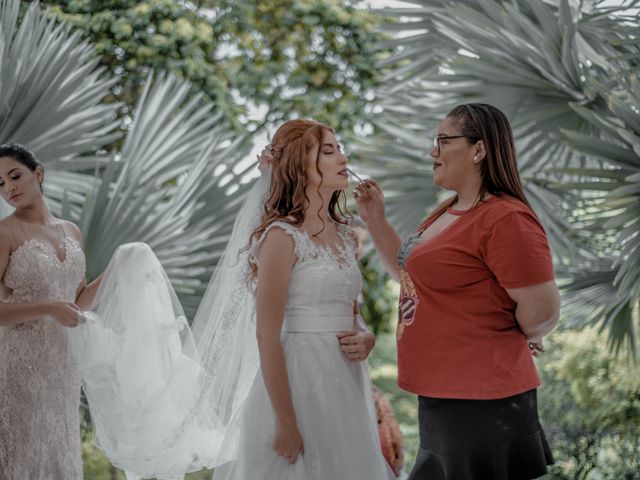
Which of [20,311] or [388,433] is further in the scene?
[388,433]

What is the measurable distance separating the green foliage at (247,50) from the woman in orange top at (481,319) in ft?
15.2

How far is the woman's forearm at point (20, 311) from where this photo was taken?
2646 mm

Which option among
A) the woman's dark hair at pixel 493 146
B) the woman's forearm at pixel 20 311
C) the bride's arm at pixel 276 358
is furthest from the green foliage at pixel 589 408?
the woman's forearm at pixel 20 311

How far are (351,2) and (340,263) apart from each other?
6017 millimetres

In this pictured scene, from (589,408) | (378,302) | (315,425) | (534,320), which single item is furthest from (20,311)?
(378,302)

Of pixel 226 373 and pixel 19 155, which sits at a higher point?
pixel 19 155

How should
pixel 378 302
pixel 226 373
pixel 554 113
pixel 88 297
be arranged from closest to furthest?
pixel 226 373, pixel 88 297, pixel 554 113, pixel 378 302

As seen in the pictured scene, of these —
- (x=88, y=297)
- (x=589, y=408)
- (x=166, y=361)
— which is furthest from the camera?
(x=589, y=408)

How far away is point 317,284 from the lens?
2438 mm

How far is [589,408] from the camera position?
639 cm

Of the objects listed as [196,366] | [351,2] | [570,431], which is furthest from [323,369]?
[351,2]

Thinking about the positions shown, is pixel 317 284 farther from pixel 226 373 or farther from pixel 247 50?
pixel 247 50

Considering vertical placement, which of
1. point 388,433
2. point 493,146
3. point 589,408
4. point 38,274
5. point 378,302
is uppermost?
point 493,146

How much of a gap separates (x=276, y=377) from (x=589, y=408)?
462 cm
